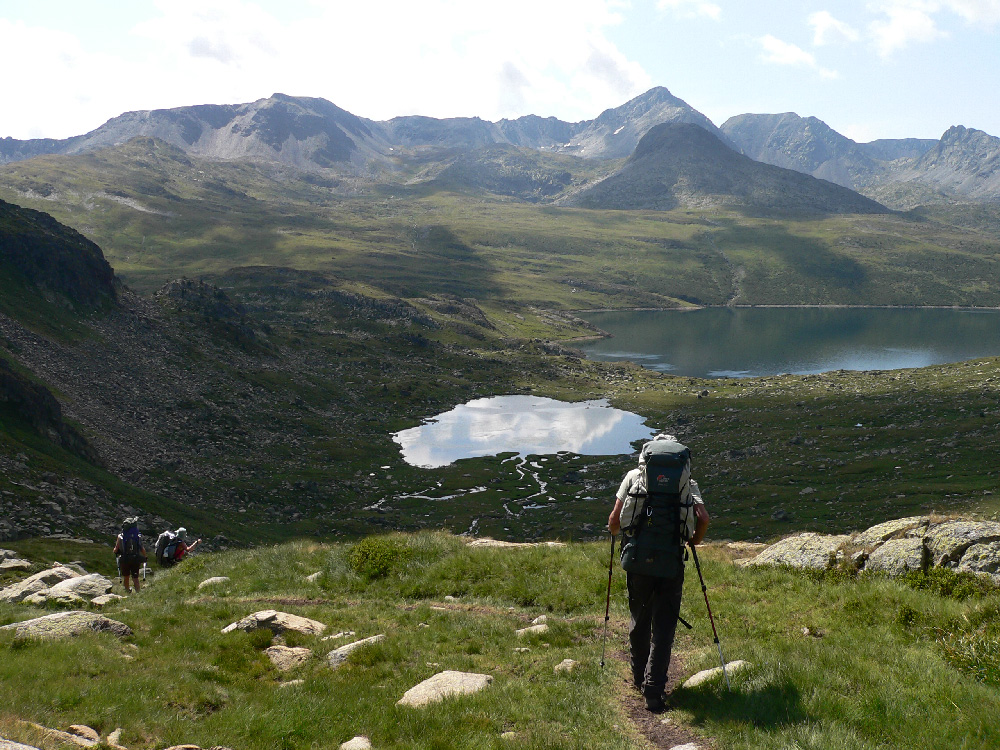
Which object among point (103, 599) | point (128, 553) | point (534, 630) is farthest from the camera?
point (128, 553)

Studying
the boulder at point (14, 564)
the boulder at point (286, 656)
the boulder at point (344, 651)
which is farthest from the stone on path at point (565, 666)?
the boulder at point (14, 564)

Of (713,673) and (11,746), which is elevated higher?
(11,746)

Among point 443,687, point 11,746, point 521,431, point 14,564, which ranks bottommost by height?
point 521,431

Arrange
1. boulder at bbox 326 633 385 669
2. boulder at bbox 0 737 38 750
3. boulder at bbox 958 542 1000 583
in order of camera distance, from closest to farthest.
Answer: boulder at bbox 0 737 38 750 < boulder at bbox 326 633 385 669 < boulder at bbox 958 542 1000 583

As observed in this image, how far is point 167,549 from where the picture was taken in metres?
31.0

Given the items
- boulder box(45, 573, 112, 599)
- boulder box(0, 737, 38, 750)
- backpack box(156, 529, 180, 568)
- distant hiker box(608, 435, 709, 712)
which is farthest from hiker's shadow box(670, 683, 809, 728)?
backpack box(156, 529, 180, 568)

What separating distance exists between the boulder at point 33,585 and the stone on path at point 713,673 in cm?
2083

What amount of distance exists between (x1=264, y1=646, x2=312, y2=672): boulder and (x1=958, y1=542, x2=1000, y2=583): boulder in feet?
46.7

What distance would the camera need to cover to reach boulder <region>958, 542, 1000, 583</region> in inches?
551

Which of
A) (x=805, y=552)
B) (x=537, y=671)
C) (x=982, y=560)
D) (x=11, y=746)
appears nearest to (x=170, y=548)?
(x=537, y=671)

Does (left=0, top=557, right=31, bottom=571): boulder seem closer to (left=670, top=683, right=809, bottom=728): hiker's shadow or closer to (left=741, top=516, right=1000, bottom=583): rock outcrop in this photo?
(left=670, top=683, right=809, bottom=728): hiker's shadow

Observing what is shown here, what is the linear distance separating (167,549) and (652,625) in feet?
→ 88.9

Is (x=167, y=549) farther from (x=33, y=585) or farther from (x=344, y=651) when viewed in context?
(x=344, y=651)

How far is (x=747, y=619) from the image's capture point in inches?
564
